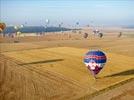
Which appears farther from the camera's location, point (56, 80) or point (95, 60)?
point (56, 80)

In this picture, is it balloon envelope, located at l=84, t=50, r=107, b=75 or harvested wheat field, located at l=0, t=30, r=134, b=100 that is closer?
harvested wheat field, located at l=0, t=30, r=134, b=100

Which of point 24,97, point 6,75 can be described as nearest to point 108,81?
point 24,97

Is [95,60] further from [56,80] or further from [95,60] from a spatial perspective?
[56,80]

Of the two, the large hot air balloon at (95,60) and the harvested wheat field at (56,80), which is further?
the large hot air balloon at (95,60)

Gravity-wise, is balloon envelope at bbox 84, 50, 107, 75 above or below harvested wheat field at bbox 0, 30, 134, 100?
above

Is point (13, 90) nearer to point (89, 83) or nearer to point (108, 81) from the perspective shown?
point (89, 83)

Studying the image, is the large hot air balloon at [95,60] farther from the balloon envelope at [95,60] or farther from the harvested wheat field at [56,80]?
the harvested wheat field at [56,80]

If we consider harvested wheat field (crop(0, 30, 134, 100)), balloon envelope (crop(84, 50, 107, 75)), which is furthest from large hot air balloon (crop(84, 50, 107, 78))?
harvested wheat field (crop(0, 30, 134, 100))

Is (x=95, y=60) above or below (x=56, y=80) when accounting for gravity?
above

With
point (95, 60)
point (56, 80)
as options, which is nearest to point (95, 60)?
point (95, 60)

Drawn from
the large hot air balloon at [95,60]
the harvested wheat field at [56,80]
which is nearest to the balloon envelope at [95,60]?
the large hot air balloon at [95,60]

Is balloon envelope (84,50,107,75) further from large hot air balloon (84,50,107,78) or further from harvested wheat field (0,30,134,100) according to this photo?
harvested wheat field (0,30,134,100)
